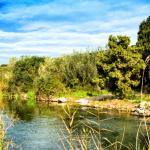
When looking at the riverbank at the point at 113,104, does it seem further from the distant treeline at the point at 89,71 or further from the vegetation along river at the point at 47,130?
the vegetation along river at the point at 47,130

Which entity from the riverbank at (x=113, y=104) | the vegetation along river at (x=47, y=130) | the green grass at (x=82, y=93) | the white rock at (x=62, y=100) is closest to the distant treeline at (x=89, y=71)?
the green grass at (x=82, y=93)

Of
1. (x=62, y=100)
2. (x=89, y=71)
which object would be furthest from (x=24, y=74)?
(x=62, y=100)

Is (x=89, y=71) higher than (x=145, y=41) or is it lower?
lower

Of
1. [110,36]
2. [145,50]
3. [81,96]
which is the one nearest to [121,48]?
[110,36]

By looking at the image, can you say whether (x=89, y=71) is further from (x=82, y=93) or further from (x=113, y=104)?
(x=113, y=104)

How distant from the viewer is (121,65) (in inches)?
2023

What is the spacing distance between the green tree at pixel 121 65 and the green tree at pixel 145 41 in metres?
3.24

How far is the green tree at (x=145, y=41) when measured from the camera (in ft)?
187

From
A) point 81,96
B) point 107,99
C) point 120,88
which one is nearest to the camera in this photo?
point 120,88

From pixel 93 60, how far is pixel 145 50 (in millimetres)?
13892

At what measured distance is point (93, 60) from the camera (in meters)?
69.2

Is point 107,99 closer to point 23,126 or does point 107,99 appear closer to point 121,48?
point 121,48

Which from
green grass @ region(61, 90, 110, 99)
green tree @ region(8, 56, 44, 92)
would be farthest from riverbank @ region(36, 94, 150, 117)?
green tree @ region(8, 56, 44, 92)

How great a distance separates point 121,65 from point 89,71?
54.5 feet
